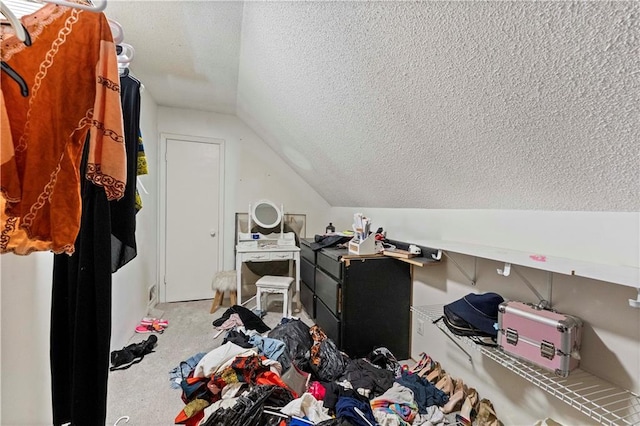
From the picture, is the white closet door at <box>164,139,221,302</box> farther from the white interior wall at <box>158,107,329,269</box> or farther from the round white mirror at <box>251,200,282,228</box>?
the round white mirror at <box>251,200,282,228</box>

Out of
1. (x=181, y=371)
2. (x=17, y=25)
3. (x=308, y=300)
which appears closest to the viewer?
(x=17, y=25)

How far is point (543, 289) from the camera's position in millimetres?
1319

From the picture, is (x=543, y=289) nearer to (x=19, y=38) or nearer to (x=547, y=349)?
(x=547, y=349)

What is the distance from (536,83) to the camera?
0.87 m

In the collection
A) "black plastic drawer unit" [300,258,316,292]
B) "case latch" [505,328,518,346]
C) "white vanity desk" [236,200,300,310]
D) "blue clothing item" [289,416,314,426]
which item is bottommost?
"blue clothing item" [289,416,314,426]

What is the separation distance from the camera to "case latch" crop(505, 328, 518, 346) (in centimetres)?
123

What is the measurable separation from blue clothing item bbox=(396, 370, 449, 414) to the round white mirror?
2.23m

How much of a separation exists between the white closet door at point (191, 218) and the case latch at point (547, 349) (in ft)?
10.8

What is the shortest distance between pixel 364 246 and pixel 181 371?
5.18 feet

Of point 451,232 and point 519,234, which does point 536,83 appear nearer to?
point 519,234

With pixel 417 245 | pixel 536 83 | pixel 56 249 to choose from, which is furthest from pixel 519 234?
pixel 56 249

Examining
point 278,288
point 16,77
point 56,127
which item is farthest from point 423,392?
point 16,77

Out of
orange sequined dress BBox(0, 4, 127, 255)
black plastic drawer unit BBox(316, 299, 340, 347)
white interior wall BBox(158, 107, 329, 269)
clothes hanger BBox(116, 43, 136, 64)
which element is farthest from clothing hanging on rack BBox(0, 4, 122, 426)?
white interior wall BBox(158, 107, 329, 269)

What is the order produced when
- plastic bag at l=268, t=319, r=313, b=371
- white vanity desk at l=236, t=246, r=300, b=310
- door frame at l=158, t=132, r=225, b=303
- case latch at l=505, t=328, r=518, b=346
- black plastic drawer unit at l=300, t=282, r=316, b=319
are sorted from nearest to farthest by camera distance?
case latch at l=505, t=328, r=518, b=346 < plastic bag at l=268, t=319, r=313, b=371 < black plastic drawer unit at l=300, t=282, r=316, b=319 < white vanity desk at l=236, t=246, r=300, b=310 < door frame at l=158, t=132, r=225, b=303
